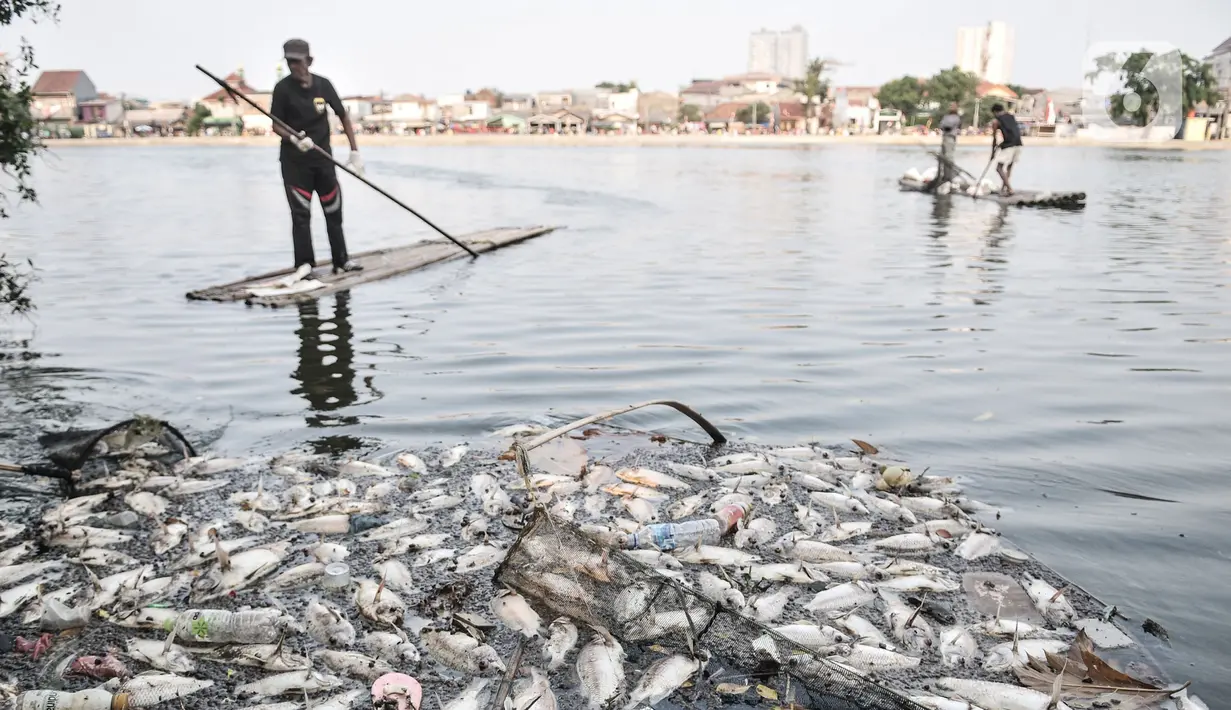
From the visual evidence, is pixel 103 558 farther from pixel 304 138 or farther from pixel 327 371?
pixel 304 138

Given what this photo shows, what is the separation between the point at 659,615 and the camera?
3.87m

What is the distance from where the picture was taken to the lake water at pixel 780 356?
5688 mm

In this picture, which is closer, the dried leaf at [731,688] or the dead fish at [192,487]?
the dried leaf at [731,688]

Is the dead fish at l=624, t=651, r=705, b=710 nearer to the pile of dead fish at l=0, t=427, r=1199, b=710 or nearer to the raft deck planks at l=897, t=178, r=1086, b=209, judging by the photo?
the pile of dead fish at l=0, t=427, r=1199, b=710

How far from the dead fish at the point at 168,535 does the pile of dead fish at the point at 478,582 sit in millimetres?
17

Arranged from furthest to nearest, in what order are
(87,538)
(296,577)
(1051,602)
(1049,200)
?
1. (1049,200)
2. (87,538)
3. (296,577)
4. (1051,602)

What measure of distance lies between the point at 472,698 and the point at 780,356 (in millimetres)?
6112

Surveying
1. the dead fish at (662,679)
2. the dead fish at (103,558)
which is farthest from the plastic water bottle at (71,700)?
the dead fish at (662,679)

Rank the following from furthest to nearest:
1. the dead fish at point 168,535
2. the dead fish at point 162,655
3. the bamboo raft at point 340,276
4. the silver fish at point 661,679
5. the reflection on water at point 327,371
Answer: the bamboo raft at point 340,276, the reflection on water at point 327,371, the dead fish at point 168,535, the dead fish at point 162,655, the silver fish at point 661,679

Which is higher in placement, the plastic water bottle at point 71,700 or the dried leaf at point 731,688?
the plastic water bottle at point 71,700

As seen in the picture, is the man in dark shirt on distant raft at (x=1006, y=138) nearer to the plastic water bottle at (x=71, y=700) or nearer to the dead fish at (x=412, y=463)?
the dead fish at (x=412, y=463)

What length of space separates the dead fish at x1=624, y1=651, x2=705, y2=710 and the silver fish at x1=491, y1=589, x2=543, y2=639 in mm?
613

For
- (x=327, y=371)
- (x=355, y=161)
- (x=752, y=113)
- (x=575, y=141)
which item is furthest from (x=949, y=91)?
(x=327, y=371)

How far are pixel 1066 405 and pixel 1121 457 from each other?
1213 mm
